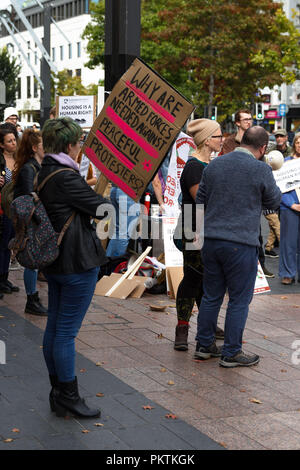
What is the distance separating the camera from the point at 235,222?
603 centimetres

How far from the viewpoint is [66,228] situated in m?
4.80

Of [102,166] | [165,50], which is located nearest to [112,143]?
[102,166]

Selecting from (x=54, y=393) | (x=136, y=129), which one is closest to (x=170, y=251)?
(x=136, y=129)

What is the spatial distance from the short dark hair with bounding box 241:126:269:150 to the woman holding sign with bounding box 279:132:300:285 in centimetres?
446

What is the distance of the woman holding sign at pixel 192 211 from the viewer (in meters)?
6.59

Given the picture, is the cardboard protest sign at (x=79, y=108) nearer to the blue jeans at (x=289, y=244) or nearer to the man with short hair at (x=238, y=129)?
the man with short hair at (x=238, y=129)

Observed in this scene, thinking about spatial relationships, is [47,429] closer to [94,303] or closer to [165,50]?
[94,303]

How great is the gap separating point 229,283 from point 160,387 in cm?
103

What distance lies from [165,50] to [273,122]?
16409 mm

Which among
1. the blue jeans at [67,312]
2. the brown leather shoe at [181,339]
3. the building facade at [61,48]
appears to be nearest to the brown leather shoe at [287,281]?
the brown leather shoe at [181,339]

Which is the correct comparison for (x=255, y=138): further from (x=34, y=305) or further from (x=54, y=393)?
(x=34, y=305)

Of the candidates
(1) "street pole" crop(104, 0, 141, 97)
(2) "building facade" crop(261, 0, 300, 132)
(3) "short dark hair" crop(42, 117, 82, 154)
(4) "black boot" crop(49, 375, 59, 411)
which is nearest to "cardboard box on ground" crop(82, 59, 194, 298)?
(3) "short dark hair" crop(42, 117, 82, 154)

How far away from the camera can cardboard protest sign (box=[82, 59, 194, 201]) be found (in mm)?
Answer: 6082

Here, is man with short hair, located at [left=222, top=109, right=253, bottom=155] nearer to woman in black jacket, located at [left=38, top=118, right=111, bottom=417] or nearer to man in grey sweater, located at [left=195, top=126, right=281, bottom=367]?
man in grey sweater, located at [left=195, top=126, right=281, bottom=367]
